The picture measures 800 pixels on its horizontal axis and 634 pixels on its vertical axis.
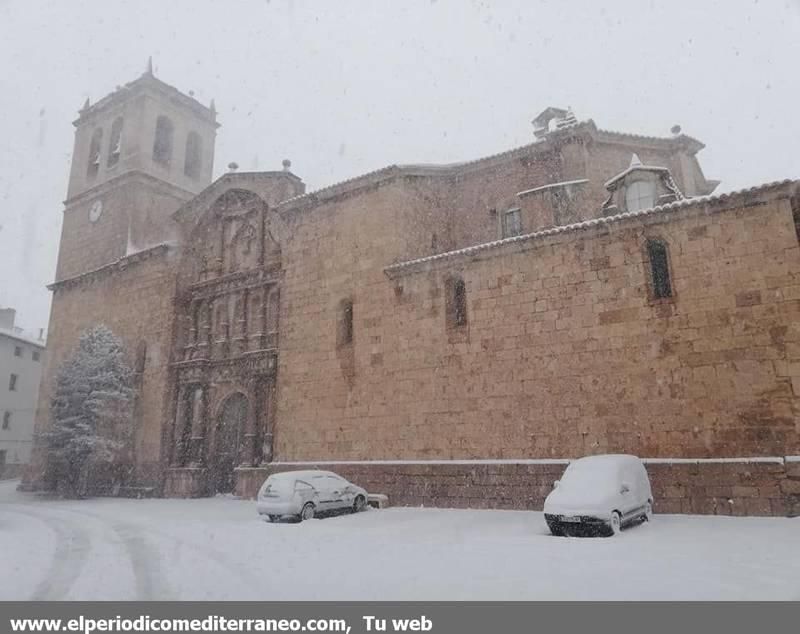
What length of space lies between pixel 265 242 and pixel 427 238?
6.81 m

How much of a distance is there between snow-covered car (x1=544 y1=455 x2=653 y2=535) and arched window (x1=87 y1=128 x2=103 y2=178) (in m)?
30.8

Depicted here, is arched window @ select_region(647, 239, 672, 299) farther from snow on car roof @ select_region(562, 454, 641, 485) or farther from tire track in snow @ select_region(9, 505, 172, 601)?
tire track in snow @ select_region(9, 505, 172, 601)

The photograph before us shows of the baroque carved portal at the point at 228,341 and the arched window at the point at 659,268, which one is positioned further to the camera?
the baroque carved portal at the point at 228,341

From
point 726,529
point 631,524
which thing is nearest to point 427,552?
point 631,524

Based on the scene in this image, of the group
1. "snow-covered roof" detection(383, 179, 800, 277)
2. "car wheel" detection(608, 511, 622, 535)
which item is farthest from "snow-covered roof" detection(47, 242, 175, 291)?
"car wheel" detection(608, 511, 622, 535)

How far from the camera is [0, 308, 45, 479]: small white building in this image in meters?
38.7

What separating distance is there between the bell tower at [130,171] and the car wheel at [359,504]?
19.1 meters

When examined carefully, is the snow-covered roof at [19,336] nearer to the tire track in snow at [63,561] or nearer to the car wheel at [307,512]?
the tire track in snow at [63,561]

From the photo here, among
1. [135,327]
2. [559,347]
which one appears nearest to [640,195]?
[559,347]

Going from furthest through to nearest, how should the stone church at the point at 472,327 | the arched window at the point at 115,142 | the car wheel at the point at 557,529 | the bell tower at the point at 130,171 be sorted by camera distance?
the arched window at the point at 115,142 → the bell tower at the point at 130,171 → the stone church at the point at 472,327 → the car wheel at the point at 557,529

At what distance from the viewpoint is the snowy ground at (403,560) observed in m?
6.15

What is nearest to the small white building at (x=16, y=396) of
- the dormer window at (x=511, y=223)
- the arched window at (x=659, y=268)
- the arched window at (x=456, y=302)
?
the dormer window at (x=511, y=223)

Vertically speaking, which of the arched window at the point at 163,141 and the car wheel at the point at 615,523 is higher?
the arched window at the point at 163,141

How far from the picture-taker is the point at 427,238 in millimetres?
19312
